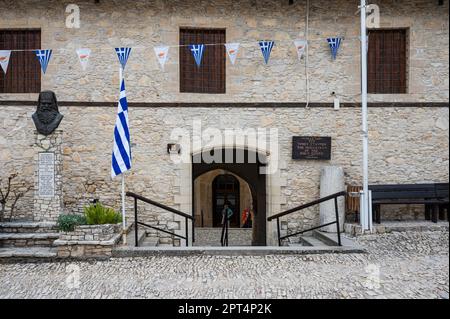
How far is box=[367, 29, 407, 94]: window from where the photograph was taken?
8.32m

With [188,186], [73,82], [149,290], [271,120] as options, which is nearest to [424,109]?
[271,120]

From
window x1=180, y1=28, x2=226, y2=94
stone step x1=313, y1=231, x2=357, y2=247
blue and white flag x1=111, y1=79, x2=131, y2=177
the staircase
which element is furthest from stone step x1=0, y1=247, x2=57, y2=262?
stone step x1=313, y1=231, x2=357, y2=247

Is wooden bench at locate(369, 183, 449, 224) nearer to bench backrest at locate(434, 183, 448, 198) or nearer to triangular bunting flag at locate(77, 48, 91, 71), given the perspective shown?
bench backrest at locate(434, 183, 448, 198)

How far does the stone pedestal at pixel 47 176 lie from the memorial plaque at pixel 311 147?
4566mm

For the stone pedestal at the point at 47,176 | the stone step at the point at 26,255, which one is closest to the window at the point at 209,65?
the stone pedestal at the point at 47,176

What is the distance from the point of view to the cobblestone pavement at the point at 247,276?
4.40 metres

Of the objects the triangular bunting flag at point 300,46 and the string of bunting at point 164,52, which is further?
the triangular bunting flag at point 300,46

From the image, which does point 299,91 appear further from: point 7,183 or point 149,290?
point 7,183

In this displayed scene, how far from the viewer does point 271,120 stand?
8102 mm

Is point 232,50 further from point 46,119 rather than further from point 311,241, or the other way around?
point 311,241

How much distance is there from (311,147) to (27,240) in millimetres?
5495

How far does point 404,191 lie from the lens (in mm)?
7695

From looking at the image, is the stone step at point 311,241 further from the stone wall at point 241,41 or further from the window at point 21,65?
the window at point 21,65
